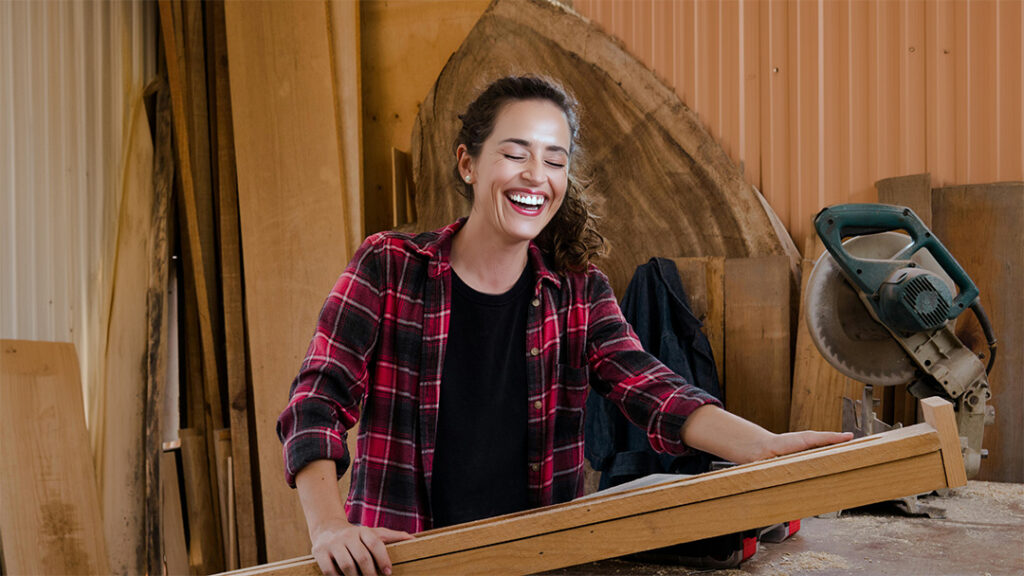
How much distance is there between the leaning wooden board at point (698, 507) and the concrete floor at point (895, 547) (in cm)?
33

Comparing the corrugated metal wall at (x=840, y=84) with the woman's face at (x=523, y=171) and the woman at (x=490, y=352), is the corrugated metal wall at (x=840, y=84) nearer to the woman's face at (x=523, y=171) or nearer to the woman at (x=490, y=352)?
the woman at (x=490, y=352)

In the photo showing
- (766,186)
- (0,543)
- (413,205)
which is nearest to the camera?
(0,543)

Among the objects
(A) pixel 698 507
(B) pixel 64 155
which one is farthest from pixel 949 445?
(B) pixel 64 155

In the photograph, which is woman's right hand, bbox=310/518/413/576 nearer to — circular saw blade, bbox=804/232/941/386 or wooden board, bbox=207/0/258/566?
circular saw blade, bbox=804/232/941/386

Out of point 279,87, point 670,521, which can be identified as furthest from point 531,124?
point 279,87

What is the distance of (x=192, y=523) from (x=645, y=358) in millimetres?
2207

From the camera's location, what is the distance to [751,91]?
259 cm

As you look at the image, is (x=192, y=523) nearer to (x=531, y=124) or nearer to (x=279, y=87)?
(x=279, y=87)

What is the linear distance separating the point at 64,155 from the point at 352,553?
2364 mm

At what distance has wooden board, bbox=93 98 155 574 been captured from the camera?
2844 mm

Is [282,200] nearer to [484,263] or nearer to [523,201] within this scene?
[484,263]

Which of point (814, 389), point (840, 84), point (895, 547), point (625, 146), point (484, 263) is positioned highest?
point (840, 84)

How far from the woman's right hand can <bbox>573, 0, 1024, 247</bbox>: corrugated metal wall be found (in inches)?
74.5

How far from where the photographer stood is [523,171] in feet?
4.86
